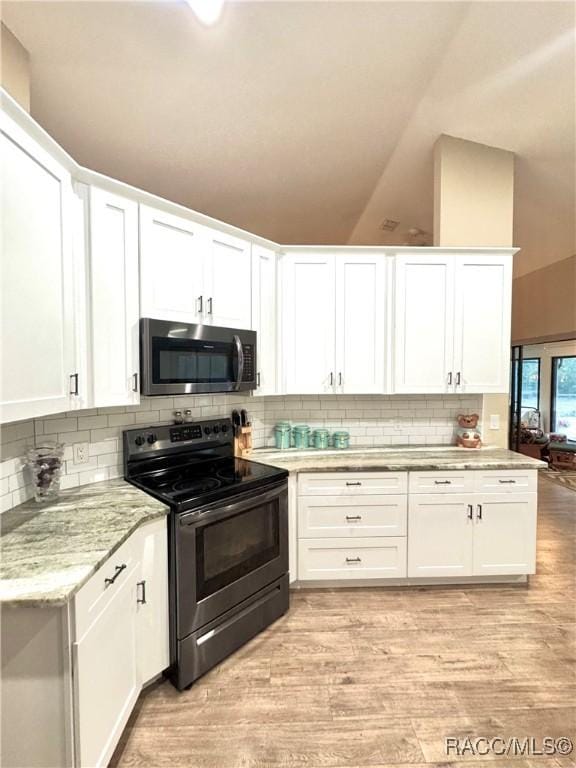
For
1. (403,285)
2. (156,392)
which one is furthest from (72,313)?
(403,285)

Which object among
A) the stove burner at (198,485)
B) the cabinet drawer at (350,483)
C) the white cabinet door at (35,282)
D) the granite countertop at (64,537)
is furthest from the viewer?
the cabinet drawer at (350,483)

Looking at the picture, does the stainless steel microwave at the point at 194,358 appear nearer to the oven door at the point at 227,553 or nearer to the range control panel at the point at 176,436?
the range control panel at the point at 176,436

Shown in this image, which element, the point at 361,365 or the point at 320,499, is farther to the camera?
the point at 361,365

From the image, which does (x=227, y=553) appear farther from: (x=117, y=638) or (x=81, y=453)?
(x=81, y=453)

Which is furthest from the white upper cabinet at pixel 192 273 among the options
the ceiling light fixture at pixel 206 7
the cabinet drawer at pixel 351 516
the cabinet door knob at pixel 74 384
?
the cabinet drawer at pixel 351 516

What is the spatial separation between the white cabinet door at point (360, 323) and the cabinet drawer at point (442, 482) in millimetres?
712


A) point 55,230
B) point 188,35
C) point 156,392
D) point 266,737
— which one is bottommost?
point 266,737

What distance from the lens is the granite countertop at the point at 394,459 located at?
2.63m

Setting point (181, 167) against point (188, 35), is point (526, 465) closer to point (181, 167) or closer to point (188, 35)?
point (188, 35)

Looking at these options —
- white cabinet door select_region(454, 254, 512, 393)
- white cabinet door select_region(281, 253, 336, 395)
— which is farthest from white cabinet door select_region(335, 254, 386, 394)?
white cabinet door select_region(454, 254, 512, 393)

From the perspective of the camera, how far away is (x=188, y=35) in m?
1.90

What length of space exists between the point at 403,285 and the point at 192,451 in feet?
6.61

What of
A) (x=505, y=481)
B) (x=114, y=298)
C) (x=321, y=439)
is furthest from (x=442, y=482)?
(x=114, y=298)

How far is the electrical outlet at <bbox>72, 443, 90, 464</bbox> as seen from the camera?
6.88 ft
